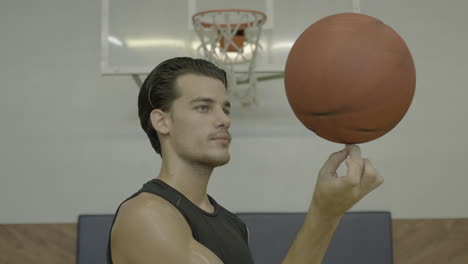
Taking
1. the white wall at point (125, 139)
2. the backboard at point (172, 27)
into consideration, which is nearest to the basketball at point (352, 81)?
the backboard at point (172, 27)

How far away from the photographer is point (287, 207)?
14.2 ft

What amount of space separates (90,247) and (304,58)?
283cm

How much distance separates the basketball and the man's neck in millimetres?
390

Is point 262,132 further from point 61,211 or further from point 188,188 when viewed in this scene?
point 188,188

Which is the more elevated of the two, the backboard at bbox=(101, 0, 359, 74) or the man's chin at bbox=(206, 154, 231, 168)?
the man's chin at bbox=(206, 154, 231, 168)

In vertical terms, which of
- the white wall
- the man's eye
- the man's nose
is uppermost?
the man's eye

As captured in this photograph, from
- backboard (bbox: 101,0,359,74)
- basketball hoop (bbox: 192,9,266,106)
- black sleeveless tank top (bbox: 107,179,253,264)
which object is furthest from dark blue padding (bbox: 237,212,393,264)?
black sleeveless tank top (bbox: 107,179,253,264)

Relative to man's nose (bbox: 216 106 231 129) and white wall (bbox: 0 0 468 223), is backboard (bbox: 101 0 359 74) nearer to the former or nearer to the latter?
white wall (bbox: 0 0 468 223)

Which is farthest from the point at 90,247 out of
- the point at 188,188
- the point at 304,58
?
the point at 304,58

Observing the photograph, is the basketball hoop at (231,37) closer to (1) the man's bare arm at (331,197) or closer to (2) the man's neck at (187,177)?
(2) the man's neck at (187,177)

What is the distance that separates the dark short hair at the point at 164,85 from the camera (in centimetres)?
199

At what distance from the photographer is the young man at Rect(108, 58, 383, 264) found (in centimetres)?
157

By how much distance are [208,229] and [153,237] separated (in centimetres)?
29

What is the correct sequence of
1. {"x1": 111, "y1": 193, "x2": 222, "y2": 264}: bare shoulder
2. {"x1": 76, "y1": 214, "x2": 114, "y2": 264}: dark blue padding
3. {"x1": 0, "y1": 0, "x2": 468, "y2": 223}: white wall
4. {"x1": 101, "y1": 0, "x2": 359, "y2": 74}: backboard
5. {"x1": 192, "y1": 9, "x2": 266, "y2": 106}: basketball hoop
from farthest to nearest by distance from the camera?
{"x1": 0, "y1": 0, "x2": 468, "y2": 223}: white wall, {"x1": 76, "y1": 214, "x2": 114, "y2": 264}: dark blue padding, {"x1": 101, "y1": 0, "x2": 359, "y2": 74}: backboard, {"x1": 192, "y1": 9, "x2": 266, "y2": 106}: basketball hoop, {"x1": 111, "y1": 193, "x2": 222, "y2": 264}: bare shoulder
